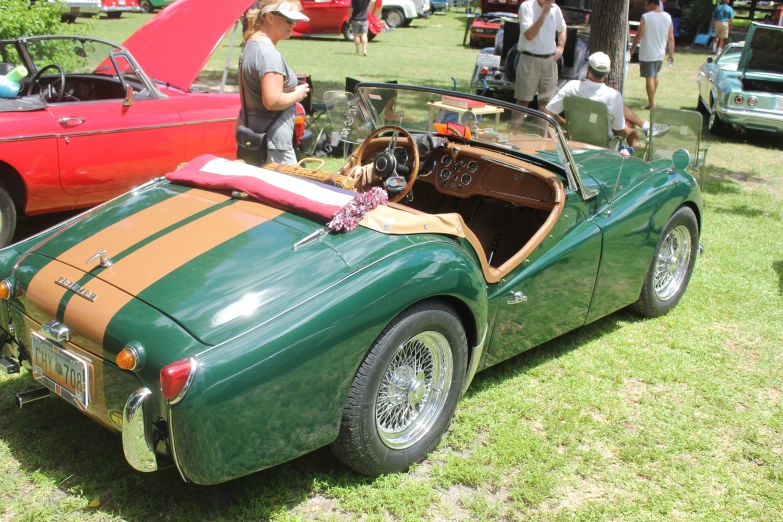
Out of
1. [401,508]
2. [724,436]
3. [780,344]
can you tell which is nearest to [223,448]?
[401,508]

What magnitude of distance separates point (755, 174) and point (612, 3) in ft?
→ 8.85

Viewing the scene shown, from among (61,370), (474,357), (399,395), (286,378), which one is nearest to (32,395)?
(61,370)

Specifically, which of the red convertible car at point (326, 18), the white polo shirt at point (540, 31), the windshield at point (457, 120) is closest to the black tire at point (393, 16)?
the red convertible car at point (326, 18)

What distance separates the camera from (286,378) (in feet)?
8.05

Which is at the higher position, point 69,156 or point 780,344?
point 69,156

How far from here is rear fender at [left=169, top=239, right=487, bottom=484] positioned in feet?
7.66

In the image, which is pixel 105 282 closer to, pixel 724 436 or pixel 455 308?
pixel 455 308

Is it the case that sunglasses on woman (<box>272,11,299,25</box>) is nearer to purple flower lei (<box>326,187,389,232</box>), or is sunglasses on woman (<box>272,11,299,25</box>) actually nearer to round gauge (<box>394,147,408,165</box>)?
round gauge (<box>394,147,408,165</box>)

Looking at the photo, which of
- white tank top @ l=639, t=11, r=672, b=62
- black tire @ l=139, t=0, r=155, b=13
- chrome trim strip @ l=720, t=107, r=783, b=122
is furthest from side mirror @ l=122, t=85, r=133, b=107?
black tire @ l=139, t=0, r=155, b=13

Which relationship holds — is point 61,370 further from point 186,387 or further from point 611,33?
point 611,33

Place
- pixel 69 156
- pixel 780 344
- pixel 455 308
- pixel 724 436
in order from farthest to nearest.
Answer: pixel 69 156, pixel 780 344, pixel 724 436, pixel 455 308

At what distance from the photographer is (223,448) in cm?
238

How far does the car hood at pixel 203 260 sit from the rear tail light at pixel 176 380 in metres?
0.14

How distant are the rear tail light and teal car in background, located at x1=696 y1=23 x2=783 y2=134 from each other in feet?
31.7
